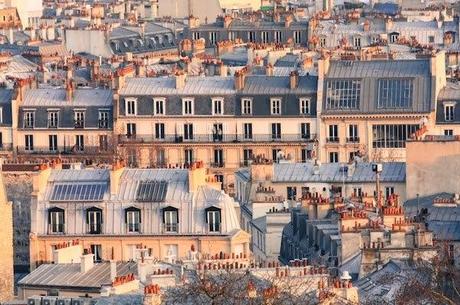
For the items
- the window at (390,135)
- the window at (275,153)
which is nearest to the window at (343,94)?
the window at (390,135)

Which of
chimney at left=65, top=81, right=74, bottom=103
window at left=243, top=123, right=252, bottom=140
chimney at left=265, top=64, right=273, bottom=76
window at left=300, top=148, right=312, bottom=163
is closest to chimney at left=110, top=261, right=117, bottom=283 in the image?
window at left=300, top=148, right=312, bottom=163

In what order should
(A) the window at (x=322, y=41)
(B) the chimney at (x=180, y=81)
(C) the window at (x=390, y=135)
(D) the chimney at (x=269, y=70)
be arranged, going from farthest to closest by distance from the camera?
(A) the window at (x=322, y=41)
(D) the chimney at (x=269, y=70)
(B) the chimney at (x=180, y=81)
(C) the window at (x=390, y=135)

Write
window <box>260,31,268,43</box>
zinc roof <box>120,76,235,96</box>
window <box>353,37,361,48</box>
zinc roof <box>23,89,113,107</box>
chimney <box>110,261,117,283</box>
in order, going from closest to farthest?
chimney <box>110,261,117,283</box>, zinc roof <box>23,89,113,107</box>, zinc roof <box>120,76,235,96</box>, window <box>353,37,361,48</box>, window <box>260,31,268,43</box>

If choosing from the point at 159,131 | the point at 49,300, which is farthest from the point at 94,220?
the point at 159,131

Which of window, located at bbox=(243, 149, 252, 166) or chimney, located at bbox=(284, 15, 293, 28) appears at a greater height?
window, located at bbox=(243, 149, 252, 166)

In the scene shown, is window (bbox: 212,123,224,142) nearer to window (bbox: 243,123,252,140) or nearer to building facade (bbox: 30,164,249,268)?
window (bbox: 243,123,252,140)

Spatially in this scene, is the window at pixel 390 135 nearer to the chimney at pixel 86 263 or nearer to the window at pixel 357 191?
the window at pixel 357 191

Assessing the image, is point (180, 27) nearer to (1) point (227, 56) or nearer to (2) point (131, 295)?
(1) point (227, 56)
